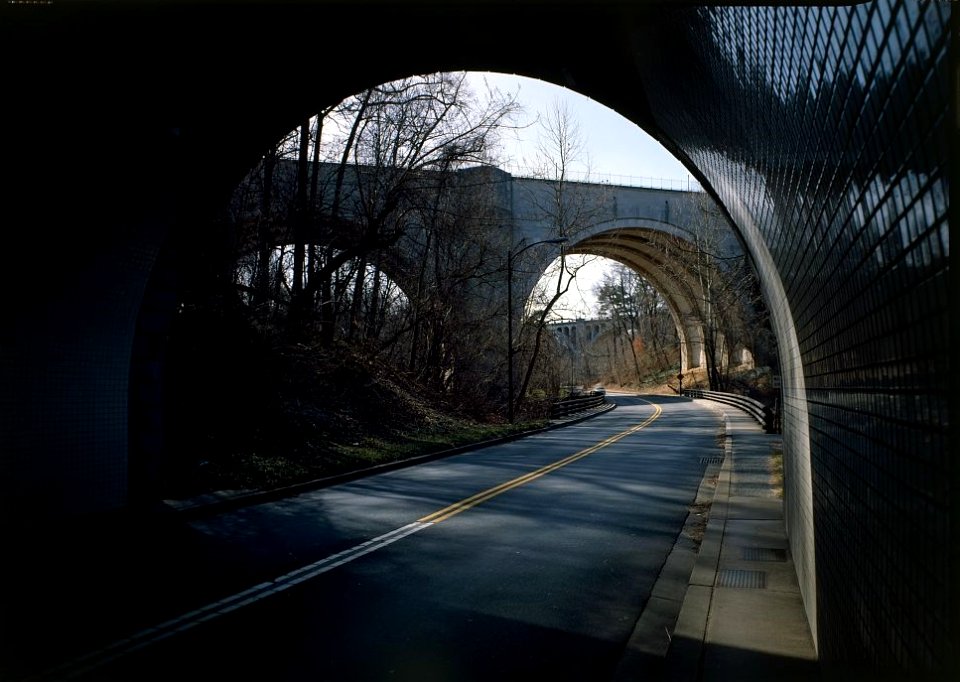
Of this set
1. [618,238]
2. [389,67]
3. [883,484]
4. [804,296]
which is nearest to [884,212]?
[883,484]

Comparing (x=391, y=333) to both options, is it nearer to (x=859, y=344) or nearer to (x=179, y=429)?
(x=179, y=429)

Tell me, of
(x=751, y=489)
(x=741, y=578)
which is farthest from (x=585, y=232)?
(x=741, y=578)

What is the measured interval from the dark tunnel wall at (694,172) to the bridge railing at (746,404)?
1705 cm

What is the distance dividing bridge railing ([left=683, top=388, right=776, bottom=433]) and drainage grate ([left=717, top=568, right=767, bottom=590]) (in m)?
18.7

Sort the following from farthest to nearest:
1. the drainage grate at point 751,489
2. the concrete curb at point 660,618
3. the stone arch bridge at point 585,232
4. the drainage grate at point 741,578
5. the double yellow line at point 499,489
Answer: the stone arch bridge at point 585,232 → the drainage grate at point 751,489 → the double yellow line at point 499,489 → the drainage grate at point 741,578 → the concrete curb at point 660,618

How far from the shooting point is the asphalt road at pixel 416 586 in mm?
4887

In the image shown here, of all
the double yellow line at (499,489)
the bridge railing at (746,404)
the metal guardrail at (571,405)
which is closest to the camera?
the double yellow line at (499,489)

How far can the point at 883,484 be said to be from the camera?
7.79 feet

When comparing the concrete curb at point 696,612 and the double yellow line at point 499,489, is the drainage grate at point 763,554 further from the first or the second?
the double yellow line at point 499,489

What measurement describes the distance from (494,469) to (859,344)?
1335cm

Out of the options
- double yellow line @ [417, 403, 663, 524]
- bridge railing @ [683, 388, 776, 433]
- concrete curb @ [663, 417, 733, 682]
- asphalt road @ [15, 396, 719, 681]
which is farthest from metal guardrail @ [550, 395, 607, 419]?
concrete curb @ [663, 417, 733, 682]

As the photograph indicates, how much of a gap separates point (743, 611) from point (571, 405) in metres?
32.7

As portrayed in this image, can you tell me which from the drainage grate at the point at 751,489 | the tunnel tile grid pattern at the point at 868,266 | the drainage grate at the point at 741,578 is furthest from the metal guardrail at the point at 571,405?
the tunnel tile grid pattern at the point at 868,266

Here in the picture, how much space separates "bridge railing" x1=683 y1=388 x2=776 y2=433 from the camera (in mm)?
24692
